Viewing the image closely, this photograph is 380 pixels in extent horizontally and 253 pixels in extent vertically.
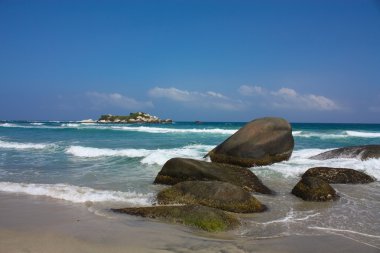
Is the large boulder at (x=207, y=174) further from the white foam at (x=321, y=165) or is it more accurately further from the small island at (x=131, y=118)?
the small island at (x=131, y=118)

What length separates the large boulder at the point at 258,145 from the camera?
13.2m

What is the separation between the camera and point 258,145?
13.3 m

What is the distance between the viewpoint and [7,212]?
21.8ft

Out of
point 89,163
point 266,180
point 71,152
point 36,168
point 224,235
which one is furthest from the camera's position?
point 71,152

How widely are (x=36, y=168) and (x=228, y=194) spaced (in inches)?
337

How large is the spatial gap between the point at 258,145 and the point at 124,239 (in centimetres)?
900

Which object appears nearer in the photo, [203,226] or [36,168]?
[203,226]

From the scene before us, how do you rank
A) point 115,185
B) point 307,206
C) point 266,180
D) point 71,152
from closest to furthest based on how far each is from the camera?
point 307,206, point 115,185, point 266,180, point 71,152

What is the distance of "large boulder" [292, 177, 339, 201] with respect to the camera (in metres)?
7.76

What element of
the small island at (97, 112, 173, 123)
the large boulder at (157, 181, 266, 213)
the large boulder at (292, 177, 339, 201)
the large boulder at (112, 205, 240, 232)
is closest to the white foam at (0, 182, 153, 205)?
the large boulder at (157, 181, 266, 213)

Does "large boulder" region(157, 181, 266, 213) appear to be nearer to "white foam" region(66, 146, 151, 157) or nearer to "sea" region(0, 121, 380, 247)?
"sea" region(0, 121, 380, 247)

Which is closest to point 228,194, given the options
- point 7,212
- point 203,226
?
point 203,226

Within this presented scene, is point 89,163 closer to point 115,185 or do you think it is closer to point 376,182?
point 115,185

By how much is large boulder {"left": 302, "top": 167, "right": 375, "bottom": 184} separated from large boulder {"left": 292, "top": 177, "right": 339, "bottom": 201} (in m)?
2.11
